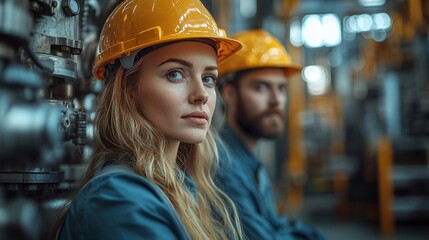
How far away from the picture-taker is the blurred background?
0.93 metres

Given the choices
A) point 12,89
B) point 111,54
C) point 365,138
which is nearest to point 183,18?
point 111,54

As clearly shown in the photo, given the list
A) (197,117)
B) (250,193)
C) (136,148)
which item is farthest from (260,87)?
(136,148)

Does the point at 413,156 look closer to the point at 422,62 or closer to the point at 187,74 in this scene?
the point at 422,62

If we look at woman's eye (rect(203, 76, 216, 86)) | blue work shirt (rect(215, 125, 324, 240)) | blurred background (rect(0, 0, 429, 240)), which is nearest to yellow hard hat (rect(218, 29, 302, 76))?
blue work shirt (rect(215, 125, 324, 240))

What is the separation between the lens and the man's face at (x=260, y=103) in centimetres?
297

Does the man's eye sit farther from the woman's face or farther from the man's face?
the woman's face

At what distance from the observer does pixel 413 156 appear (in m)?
6.84

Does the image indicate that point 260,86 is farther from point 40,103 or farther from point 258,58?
point 40,103

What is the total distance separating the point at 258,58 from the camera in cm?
310

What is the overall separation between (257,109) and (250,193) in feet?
2.33

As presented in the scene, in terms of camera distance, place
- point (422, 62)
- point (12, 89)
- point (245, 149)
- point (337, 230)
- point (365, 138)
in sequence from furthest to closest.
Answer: point (365, 138) → point (337, 230) → point (422, 62) → point (245, 149) → point (12, 89)

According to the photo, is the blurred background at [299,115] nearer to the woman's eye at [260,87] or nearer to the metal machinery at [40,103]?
the metal machinery at [40,103]

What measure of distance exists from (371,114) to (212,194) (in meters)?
6.94

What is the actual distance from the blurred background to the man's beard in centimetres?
100
